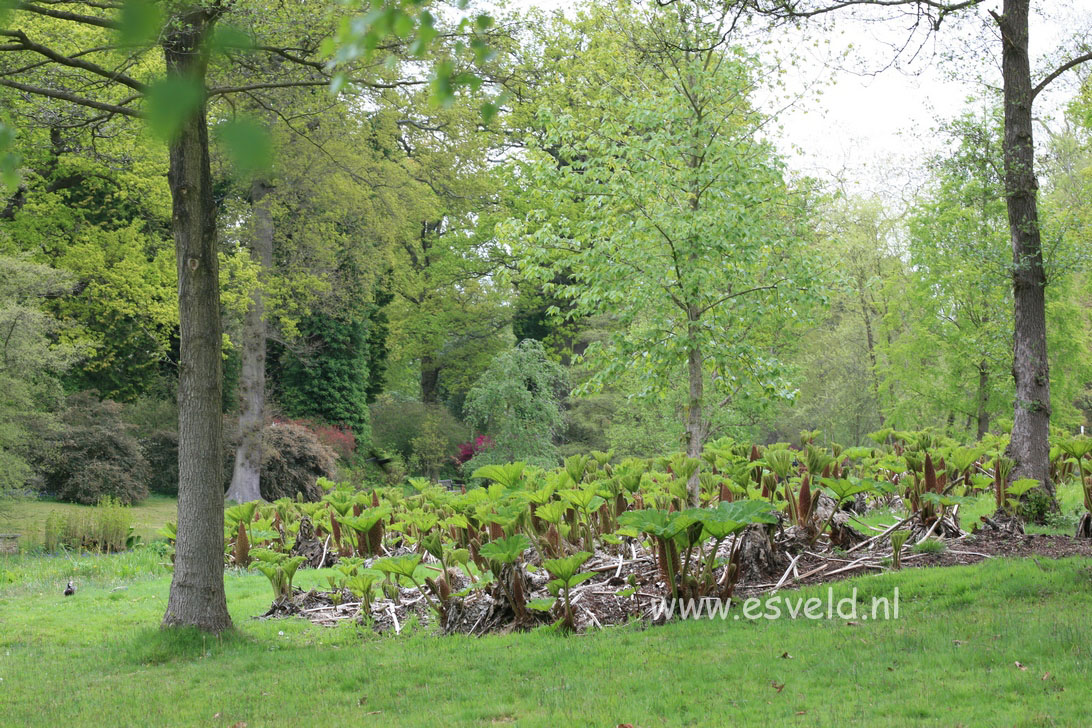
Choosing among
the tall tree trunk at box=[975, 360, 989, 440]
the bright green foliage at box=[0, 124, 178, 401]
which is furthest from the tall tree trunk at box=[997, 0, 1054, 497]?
the bright green foliage at box=[0, 124, 178, 401]

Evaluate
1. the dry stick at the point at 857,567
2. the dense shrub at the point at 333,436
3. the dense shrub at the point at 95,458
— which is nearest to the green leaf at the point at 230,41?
the dry stick at the point at 857,567

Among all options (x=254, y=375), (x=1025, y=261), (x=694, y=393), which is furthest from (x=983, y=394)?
(x=254, y=375)

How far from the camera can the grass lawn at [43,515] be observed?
15148mm

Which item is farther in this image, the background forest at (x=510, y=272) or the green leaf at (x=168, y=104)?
the background forest at (x=510, y=272)

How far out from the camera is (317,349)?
2648 centimetres

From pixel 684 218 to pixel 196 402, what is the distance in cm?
486

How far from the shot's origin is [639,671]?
4645 mm

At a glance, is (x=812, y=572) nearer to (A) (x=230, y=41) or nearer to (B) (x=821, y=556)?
(B) (x=821, y=556)

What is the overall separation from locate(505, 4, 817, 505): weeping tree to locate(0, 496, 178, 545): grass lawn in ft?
35.9

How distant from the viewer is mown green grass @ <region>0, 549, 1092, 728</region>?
3.88m

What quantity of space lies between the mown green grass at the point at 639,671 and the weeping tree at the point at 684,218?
3302 millimetres

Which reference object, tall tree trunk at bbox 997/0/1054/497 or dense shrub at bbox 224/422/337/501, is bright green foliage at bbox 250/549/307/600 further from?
dense shrub at bbox 224/422/337/501

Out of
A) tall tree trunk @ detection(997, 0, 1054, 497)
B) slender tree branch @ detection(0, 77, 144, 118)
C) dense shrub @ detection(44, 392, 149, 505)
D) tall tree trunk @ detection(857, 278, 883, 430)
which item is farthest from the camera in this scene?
tall tree trunk @ detection(857, 278, 883, 430)

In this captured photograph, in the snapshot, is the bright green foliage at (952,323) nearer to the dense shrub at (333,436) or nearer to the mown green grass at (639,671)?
the mown green grass at (639,671)
